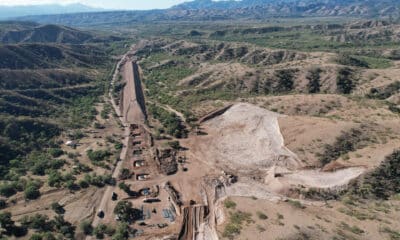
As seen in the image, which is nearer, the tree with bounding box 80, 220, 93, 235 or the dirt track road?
the tree with bounding box 80, 220, 93, 235

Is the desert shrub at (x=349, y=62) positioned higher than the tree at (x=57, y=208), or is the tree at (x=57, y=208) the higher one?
the desert shrub at (x=349, y=62)

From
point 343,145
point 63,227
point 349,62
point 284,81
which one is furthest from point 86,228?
point 349,62

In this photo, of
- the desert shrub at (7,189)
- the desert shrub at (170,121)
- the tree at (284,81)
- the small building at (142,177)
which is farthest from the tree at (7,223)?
the tree at (284,81)

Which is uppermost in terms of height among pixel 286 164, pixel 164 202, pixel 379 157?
pixel 379 157

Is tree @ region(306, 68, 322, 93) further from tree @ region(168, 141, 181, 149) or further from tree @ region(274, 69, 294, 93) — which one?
tree @ region(168, 141, 181, 149)

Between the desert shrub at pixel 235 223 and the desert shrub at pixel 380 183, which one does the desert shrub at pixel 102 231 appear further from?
the desert shrub at pixel 380 183

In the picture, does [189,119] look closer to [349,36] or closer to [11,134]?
[11,134]

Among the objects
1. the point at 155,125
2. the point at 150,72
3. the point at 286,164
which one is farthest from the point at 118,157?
the point at 150,72

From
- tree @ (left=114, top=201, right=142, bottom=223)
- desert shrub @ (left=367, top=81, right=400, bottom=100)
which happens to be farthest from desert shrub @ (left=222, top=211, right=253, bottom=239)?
desert shrub @ (left=367, top=81, right=400, bottom=100)
